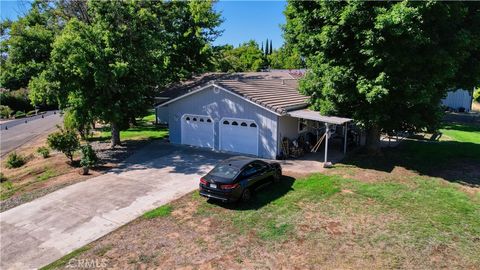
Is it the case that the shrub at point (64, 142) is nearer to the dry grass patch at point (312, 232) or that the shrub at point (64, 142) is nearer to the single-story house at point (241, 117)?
the single-story house at point (241, 117)

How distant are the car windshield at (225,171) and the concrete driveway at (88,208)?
7.01 ft

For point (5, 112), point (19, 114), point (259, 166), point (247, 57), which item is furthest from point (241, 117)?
point (247, 57)

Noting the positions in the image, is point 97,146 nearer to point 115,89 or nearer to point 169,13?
point 115,89

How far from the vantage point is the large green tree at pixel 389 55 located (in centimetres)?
1343

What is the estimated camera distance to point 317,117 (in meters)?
16.5

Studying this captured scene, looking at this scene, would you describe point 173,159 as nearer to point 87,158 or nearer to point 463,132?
point 87,158

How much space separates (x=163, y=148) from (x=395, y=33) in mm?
14907

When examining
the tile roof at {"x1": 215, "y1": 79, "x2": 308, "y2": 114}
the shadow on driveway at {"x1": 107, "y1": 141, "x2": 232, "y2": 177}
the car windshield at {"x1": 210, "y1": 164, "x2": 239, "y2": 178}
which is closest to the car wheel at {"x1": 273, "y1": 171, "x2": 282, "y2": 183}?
the car windshield at {"x1": 210, "y1": 164, "x2": 239, "y2": 178}

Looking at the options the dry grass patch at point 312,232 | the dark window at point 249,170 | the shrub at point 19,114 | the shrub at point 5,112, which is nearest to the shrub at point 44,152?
the dry grass patch at point 312,232

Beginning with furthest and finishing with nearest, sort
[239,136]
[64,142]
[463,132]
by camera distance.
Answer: [463,132] < [239,136] < [64,142]

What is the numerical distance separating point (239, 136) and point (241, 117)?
116 cm

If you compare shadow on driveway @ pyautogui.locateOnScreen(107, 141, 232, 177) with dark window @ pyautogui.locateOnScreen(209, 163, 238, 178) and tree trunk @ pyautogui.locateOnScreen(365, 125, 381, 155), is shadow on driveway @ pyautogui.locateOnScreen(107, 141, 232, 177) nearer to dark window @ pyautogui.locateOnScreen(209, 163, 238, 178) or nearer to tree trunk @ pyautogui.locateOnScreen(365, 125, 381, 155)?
dark window @ pyautogui.locateOnScreen(209, 163, 238, 178)

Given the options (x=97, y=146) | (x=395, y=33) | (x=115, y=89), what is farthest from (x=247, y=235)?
(x=97, y=146)

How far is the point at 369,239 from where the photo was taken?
29.8ft
